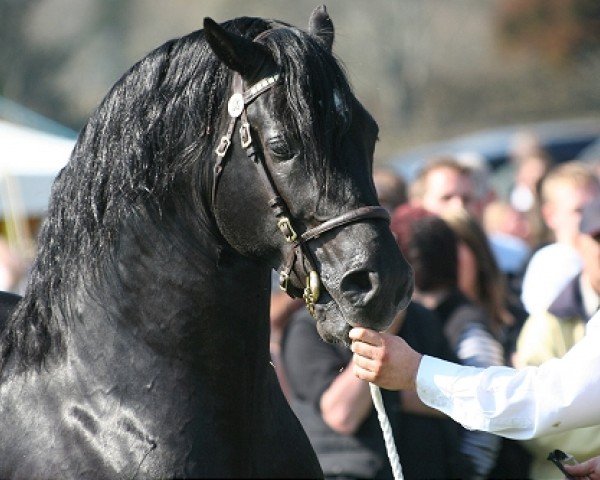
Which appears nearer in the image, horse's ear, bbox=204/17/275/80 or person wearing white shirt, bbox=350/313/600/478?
horse's ear, bbox=204/17/275/80

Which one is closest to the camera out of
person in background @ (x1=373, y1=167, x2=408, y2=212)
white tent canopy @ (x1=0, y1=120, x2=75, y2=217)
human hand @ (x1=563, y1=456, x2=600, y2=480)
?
human hand @ (x1=563, y1=456, x2=600, y2=480)

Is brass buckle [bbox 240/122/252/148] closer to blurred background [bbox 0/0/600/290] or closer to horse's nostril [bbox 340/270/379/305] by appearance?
horse's nostril [bbox 340/270/379/305]

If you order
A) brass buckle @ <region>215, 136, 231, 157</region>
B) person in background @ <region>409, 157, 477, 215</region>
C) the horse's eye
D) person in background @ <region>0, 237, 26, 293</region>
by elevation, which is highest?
brass buckle @ <region>215, 136, 231, 157</region>

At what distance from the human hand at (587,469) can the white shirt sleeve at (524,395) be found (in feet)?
1.17

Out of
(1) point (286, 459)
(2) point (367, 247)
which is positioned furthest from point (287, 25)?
(1) point (286, 459)

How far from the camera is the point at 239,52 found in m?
2.88

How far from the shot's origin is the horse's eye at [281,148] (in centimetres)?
283

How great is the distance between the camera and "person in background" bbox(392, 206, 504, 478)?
194 inches

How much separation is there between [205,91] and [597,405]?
4.28ft

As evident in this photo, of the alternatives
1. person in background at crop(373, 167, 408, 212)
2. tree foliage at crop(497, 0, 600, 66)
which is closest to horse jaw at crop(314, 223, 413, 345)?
person in background at crop(373, 167, 408, 212)

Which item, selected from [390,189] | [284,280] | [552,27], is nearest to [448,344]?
[284,280]

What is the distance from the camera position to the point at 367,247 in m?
2.73

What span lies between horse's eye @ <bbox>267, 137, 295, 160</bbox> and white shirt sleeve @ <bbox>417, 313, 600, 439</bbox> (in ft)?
2.30

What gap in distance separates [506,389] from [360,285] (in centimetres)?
62
